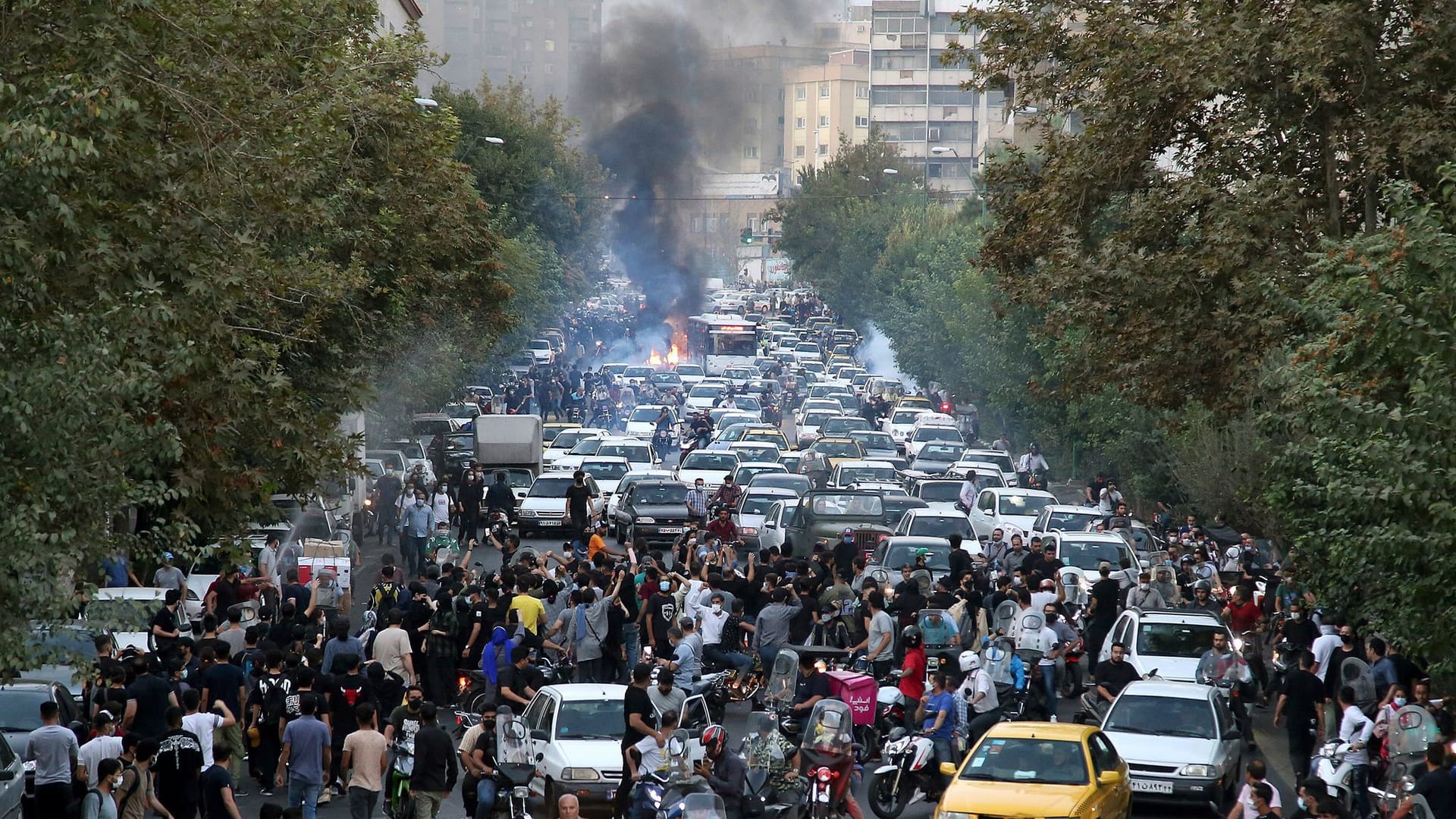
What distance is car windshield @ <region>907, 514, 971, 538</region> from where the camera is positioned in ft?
93.2

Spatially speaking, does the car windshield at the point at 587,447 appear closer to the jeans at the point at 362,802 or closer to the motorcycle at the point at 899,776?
the motorcycle at the point at 899,776

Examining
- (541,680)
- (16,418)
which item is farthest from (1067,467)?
(16,418)

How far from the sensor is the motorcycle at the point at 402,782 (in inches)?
527

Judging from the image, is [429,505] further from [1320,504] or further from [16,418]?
[16,418]

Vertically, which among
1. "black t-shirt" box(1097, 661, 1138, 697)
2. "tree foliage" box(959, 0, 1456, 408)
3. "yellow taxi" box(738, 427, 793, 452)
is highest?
"tree foliage" box(959, 0, 1456, 408)

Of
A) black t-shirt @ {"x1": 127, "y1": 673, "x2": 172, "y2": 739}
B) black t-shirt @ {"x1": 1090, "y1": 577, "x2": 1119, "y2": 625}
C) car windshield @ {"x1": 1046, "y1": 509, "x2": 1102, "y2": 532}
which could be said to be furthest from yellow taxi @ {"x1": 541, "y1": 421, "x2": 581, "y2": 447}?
black t-shirt @ {"x1": 127, "y1": 673, "x2": 172, "y2": 739}

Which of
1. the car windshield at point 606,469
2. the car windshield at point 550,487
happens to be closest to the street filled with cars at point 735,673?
the car windshield at point 550,487

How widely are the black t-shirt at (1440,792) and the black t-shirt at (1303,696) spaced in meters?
3.90

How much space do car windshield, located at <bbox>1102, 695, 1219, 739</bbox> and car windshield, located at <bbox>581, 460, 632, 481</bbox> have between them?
21958 mm

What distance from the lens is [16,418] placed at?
31.0ft

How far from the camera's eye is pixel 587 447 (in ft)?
139

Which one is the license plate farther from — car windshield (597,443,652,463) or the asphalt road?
car windshield (597,443,652,463)

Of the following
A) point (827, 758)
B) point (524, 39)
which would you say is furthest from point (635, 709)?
point (524, 39)

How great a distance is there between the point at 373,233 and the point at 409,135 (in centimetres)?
152
